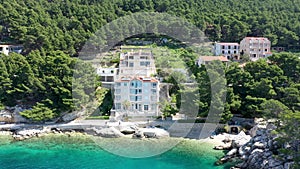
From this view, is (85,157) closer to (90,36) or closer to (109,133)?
(109,133)

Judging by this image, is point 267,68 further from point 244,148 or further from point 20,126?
point 20,126

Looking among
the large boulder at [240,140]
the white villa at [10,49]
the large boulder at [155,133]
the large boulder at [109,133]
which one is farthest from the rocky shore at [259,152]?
the white villa at [10,49]

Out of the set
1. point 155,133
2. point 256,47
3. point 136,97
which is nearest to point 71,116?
point 136,97

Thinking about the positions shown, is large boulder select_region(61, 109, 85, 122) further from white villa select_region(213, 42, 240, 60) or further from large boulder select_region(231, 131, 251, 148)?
white villa select_region(213, 42, 240, 60)

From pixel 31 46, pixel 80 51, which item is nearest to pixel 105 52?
pixel 80 51

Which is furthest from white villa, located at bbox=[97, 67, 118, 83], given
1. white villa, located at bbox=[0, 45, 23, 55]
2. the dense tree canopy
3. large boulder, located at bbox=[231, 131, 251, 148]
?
large boulder, located at bbox=[231, 131, 251, 148]
